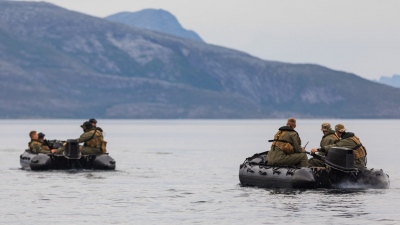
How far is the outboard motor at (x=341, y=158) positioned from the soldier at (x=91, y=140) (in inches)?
577

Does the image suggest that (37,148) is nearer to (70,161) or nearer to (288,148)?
(70,161)

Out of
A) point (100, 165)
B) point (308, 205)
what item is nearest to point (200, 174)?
point (100, 165)

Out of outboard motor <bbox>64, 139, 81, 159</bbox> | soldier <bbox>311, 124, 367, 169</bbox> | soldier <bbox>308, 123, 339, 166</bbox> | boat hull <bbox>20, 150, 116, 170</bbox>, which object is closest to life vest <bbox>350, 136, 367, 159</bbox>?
soldier <bbox>311, 124, 367, 169</bbox>

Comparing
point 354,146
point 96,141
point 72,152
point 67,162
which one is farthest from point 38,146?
point 354,146

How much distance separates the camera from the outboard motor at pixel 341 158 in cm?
3409

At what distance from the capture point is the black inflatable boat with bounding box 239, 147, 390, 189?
34.2 m

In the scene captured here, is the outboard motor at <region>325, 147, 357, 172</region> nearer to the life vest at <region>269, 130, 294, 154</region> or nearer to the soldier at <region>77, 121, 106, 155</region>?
the life vest at <region>269, 130, 294, 154</region>

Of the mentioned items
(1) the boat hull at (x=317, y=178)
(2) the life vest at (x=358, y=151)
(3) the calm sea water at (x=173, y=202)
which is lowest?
(3) the calm sea water at (x=173, y=202)

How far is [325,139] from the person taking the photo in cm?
3612

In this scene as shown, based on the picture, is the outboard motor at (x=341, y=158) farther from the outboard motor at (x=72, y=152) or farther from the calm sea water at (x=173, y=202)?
the outboard motor at (x=72, y=152)

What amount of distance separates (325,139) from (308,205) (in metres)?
6.22

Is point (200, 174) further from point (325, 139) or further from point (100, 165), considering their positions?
point (325, 139)

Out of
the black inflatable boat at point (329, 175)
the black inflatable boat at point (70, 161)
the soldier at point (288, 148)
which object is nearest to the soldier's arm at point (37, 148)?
the black inflatable boat at point (70, 161)

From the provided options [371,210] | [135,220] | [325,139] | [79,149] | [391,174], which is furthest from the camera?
[391,174]
